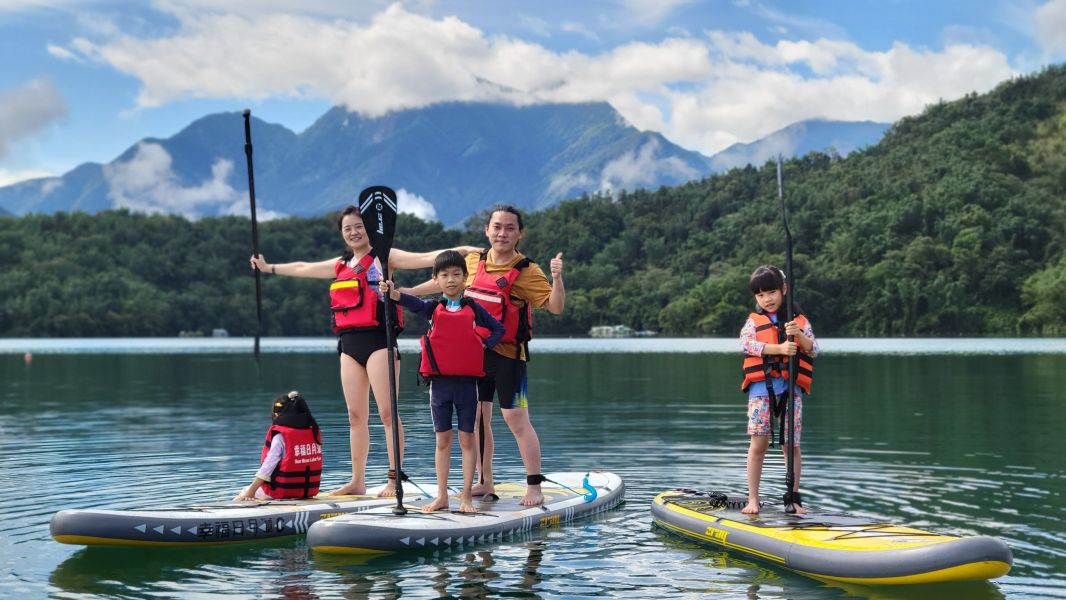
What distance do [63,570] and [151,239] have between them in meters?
140

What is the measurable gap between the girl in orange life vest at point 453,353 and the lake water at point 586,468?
933mm

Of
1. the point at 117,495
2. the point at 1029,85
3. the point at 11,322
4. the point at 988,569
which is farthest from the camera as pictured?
the point at 1029,85

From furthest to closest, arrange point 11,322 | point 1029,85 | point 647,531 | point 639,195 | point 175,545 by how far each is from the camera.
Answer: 1. point 639,195
2. point 1029,85
3. point 11,322
4. point 647,531
5. point 175,545

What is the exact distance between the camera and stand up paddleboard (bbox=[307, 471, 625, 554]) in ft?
27.1

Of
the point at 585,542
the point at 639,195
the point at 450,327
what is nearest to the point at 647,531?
the point at 585,542

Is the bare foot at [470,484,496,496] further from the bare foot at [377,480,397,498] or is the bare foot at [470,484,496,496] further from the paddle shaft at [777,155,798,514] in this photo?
the paddle shaft at [777,155,798,514]

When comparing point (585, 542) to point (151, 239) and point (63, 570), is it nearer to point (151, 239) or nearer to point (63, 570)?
point (63, 570)

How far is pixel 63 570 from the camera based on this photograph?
26.4 ft

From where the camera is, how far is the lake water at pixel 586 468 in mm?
7668

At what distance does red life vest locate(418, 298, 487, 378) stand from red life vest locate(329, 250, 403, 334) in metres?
1.09

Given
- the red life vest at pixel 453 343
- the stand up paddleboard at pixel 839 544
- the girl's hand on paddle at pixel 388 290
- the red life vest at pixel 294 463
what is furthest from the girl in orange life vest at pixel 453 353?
the stand up paddleboard at pixel 839 544

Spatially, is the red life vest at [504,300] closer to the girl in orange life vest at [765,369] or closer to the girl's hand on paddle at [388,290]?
the girl's hand on paddle at [388,290]

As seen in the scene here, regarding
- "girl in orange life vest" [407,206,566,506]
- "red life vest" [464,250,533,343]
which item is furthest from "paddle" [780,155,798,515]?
"red life vest" [464,250,533,343]

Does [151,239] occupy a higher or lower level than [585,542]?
higher
